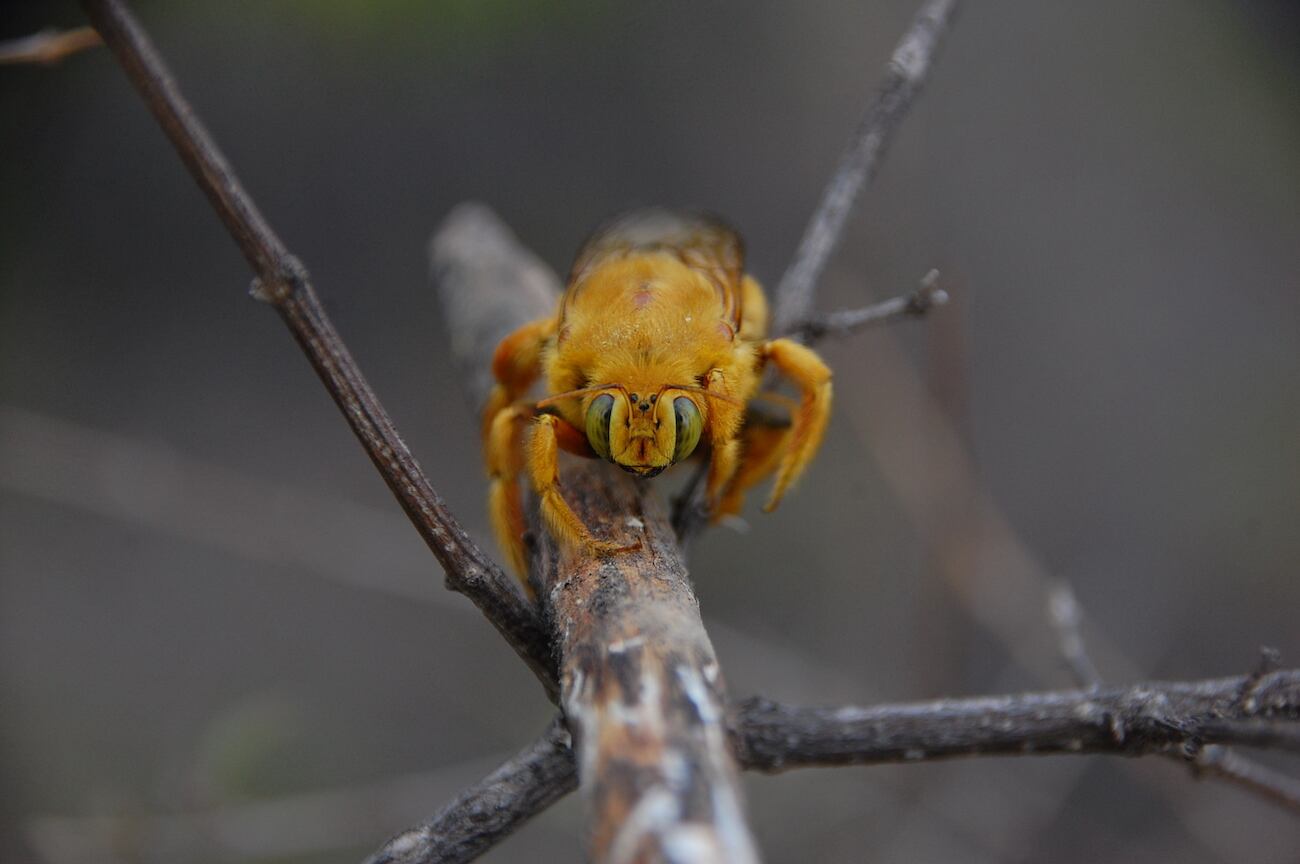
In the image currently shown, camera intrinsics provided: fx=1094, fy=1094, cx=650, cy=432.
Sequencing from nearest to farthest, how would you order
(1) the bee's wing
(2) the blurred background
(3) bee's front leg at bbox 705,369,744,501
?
1. (3) bee's front leg at bbox 705,369,744,501
2. (1) the bee's wing
3. (2) the blurred background

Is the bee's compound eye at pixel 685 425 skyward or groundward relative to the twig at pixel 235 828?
groundward

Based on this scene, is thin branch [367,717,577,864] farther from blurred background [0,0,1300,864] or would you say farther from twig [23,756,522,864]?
blurred background [0,0,1300,864]

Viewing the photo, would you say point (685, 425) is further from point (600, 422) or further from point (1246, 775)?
point (1246, 775)

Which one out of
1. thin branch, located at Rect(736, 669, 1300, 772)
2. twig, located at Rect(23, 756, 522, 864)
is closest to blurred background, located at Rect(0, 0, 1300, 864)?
twig, located at Rect(23, 756, 522, 864)

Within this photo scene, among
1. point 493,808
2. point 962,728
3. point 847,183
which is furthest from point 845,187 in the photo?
point 493,808

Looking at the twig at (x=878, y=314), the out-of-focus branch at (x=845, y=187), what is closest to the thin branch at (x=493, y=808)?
the twig at (x=878, y=314)

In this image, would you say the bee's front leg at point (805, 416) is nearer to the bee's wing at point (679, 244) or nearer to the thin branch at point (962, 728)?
the bee's wing at point (679, 244)
